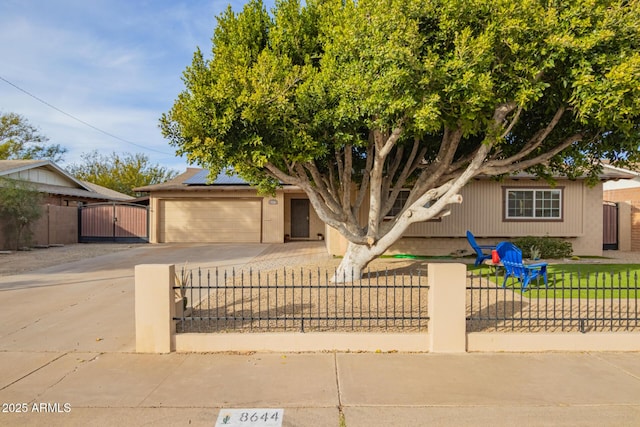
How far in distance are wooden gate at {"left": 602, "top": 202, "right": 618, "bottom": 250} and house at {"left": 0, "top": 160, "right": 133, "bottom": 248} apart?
2358 cm

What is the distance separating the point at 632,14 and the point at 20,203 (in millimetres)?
18470

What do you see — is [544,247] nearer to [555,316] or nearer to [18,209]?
[555,316]

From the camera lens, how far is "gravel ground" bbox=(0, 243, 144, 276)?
1130cm

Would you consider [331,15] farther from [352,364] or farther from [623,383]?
[623,383]

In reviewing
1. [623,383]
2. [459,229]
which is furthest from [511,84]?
[459,229]

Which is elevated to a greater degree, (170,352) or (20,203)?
(20,203)

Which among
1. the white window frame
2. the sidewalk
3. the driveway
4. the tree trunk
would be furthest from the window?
the sidewalk

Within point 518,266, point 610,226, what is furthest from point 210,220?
point 610,226

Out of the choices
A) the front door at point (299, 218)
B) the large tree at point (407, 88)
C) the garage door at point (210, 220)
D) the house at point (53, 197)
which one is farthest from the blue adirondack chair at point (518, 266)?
the house at point (53, 197)

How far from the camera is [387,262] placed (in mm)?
12055

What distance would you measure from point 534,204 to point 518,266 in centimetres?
733

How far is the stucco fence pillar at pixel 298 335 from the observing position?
4.96 metres

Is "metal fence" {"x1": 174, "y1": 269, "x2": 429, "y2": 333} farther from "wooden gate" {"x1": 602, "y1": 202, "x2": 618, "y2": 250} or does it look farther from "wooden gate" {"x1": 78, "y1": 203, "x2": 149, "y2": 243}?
"wooden gate" {"x1": 78, "y1": 203, "x2": 149, "y2": 243}

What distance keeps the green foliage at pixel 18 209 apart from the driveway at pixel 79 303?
4067 millimetres
